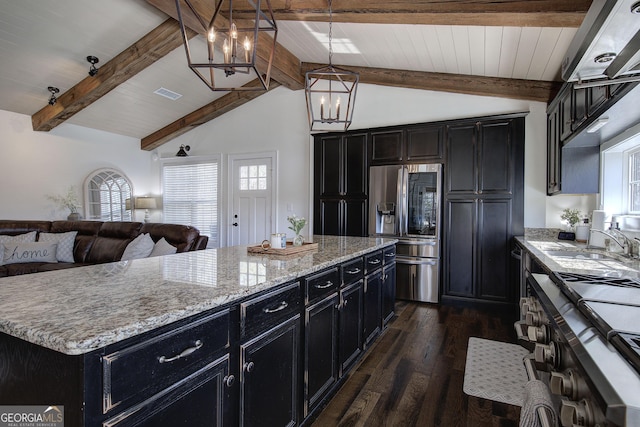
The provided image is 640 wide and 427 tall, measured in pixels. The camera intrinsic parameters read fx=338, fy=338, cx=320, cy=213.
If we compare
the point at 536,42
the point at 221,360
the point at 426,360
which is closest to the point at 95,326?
the point at 221,360

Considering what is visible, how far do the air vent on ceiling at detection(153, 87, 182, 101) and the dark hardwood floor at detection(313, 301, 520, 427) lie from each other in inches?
193

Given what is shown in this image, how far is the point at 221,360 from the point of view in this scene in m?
1.22

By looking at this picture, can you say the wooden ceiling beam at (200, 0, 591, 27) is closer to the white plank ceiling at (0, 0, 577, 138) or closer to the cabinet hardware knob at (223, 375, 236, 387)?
the white plank ceiling at (0, 0, 577, 138)

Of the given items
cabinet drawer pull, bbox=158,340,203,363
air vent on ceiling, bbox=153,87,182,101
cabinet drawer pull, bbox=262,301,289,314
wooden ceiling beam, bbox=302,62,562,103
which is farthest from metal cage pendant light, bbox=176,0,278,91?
wooden ceiling beam, bbox=302,62,562,103

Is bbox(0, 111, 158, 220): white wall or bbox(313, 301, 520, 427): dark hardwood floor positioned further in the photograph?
bbox(0, 111, 158, 220): white wall

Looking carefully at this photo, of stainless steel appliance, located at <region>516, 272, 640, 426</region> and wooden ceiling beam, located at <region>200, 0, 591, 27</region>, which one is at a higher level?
wooden ceiling beam, located at <region>200, 0, 591, 27</region>

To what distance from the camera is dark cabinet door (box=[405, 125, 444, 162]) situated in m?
4.32

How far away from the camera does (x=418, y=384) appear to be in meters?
2.35

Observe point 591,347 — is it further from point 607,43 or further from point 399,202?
point 399,202

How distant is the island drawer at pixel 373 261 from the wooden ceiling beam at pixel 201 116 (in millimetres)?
3939

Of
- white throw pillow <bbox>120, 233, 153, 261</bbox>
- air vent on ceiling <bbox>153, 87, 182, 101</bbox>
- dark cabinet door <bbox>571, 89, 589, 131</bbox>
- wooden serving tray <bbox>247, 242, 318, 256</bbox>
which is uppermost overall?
air vent on ceiling <bbox>153, 87, 182, 101</bbox>

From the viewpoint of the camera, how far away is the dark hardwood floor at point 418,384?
6.48 feet

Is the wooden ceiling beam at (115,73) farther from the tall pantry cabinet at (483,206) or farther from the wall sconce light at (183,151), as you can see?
the tall pantry cabinet at (483,206)

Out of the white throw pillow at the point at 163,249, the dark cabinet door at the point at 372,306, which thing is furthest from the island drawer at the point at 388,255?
the white throw pillow at the point at 163,249
